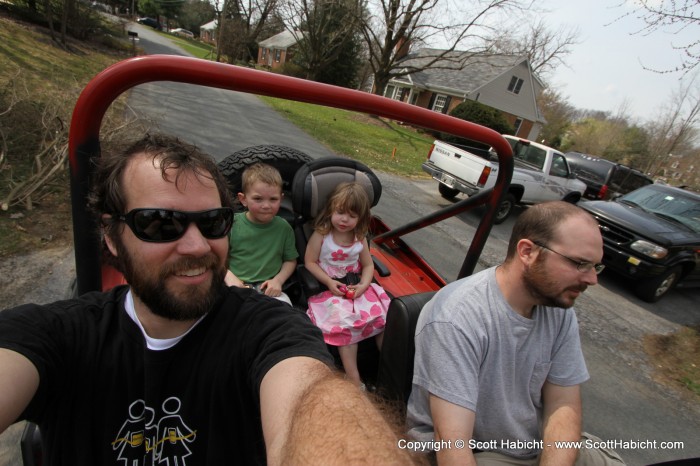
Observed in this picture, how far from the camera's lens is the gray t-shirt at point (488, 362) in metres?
1.54

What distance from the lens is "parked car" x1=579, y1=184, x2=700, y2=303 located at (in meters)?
5.66

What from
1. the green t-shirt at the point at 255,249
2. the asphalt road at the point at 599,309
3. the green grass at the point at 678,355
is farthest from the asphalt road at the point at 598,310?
the green t-shirt at the point at 255,249

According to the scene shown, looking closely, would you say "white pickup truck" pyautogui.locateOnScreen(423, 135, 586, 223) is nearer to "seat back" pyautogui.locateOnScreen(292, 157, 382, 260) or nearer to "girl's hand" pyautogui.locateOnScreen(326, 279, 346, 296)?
"seat back" pyautogui.locateOnScreen(292, 157, 382, 260)

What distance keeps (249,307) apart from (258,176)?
129 cm

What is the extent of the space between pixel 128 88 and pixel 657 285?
737cm

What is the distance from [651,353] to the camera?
4.49 meters

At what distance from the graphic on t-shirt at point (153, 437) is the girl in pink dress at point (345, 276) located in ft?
3.95

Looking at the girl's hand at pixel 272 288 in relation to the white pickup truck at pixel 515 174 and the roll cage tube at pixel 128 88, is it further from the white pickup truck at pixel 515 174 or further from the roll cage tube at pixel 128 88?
the white pickup truck at pixel 515 174

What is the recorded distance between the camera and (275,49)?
48.6 metres

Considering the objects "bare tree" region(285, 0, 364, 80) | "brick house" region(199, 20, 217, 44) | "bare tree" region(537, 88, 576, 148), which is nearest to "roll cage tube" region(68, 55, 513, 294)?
"bare tree" region(285, 0, 364, 80)

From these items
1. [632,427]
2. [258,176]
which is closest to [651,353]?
[632,427]

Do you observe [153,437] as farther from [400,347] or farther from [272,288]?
[272,288]

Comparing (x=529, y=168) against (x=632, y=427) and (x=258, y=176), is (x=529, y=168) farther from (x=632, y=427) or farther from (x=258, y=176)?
(x=258, y=176)

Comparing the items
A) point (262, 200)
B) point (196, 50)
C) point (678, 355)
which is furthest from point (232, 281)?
point (196, 50)
